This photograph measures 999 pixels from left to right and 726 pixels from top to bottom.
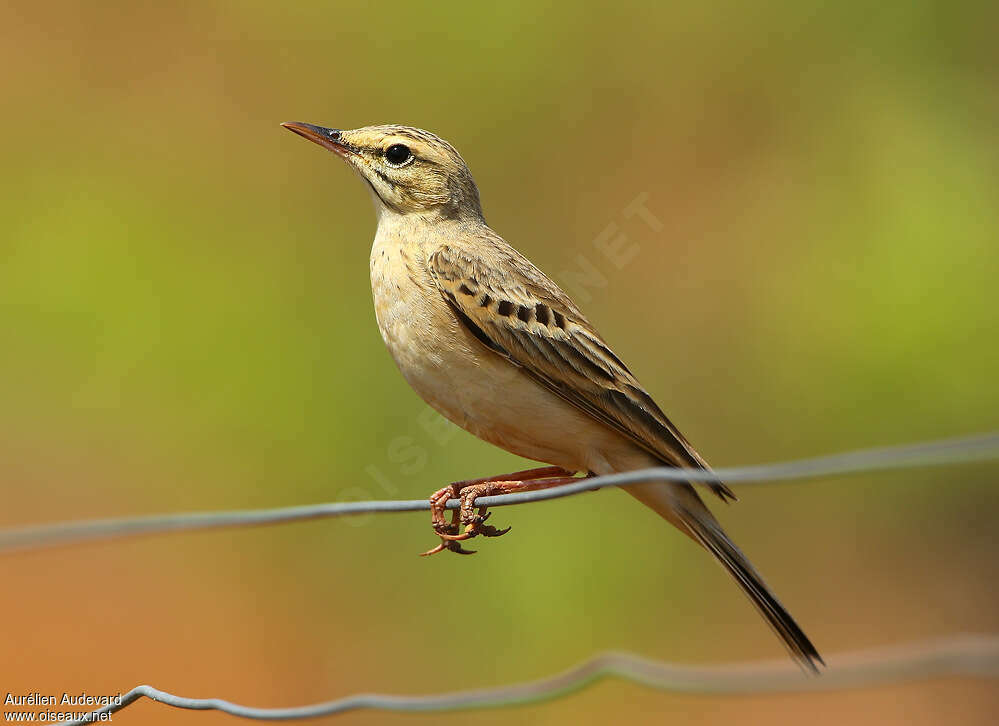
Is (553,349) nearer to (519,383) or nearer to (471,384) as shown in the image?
(519,383)

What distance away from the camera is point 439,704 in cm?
362

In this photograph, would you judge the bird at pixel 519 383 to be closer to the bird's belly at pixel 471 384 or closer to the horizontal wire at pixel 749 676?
the bird's belly at pixel 471 384

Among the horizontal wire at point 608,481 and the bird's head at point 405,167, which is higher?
the bird's head at point 405,167

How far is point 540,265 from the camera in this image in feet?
40.4

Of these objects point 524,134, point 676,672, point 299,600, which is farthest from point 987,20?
point 676,672

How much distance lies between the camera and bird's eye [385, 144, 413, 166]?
274 inches

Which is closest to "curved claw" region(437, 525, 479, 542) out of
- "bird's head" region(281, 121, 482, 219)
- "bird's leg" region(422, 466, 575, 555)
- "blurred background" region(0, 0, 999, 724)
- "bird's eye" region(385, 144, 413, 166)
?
"bird's leg" region(422, 466, 575, 555)

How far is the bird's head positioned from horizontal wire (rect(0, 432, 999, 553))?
9.05 ft

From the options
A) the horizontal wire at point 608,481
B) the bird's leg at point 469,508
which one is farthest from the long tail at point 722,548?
the horizontal wire at point 608,481

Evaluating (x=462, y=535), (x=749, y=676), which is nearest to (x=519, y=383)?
(x=462, y=535)

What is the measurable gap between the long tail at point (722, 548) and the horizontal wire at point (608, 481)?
164 cm

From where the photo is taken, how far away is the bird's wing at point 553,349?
593 cm

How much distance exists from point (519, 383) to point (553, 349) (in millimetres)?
280

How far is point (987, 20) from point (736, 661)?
29.9 ft
